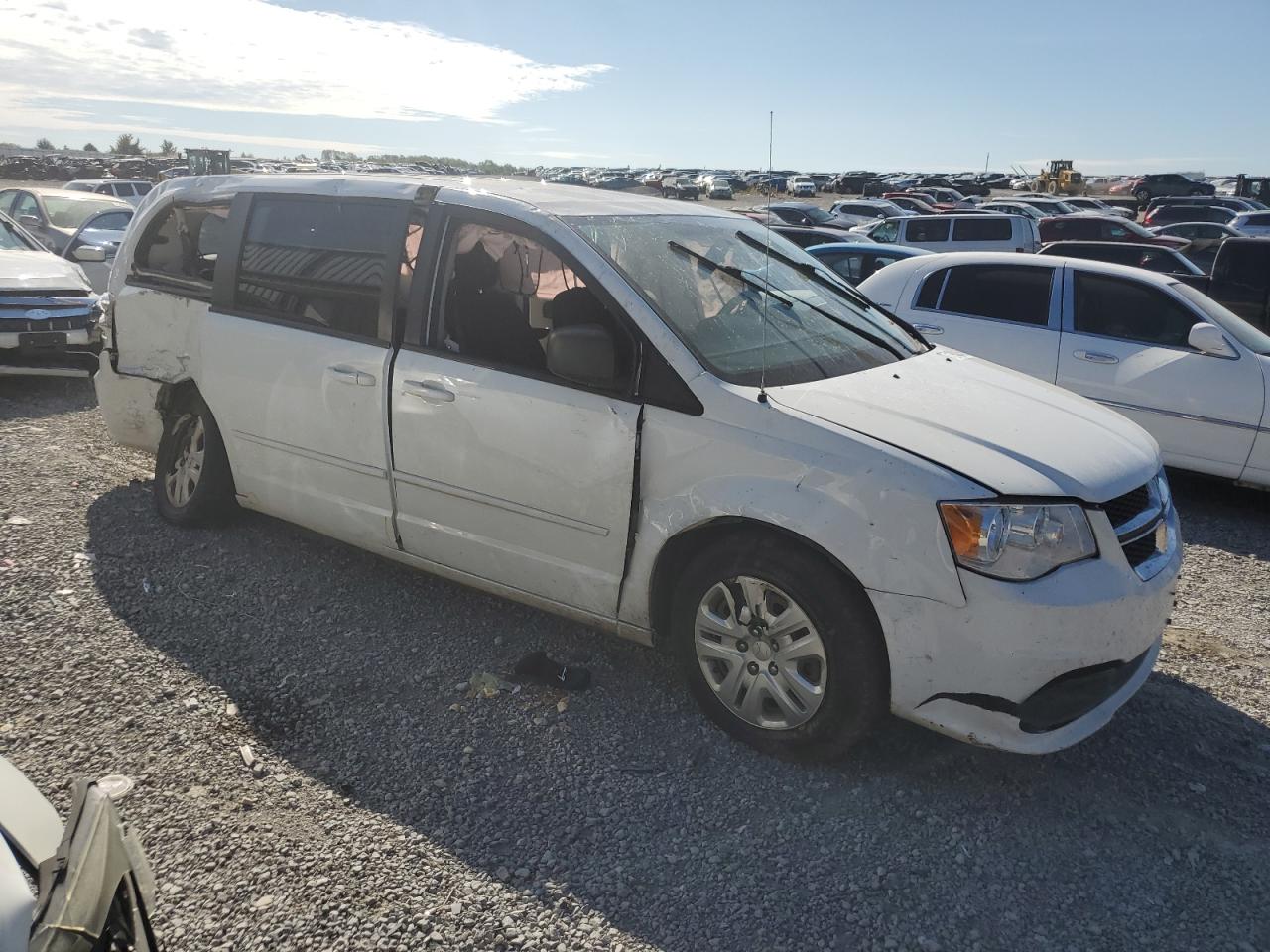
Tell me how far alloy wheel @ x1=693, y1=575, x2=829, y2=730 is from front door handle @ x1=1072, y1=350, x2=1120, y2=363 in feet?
14.6

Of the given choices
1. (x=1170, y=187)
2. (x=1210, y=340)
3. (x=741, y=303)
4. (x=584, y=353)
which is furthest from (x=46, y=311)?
(x=1170, y=187)

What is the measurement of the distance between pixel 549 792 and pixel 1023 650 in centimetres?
153

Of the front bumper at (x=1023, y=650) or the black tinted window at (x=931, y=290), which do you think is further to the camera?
the black tinted window at (x=931, y=290)

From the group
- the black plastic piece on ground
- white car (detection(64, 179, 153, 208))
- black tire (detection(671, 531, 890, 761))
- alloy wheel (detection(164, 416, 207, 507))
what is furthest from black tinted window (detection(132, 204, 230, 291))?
white car (detection(64, 179, 153, 208))

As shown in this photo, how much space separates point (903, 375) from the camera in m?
3.73

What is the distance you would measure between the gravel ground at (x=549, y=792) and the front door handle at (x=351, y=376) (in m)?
1.05

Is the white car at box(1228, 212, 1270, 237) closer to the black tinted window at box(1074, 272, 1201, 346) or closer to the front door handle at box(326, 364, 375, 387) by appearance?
the black tinted window at box(1074, 272, 1201, 346)

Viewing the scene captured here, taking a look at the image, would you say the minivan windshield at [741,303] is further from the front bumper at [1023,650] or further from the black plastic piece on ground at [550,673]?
the black plastic piece on ground at [550,673]

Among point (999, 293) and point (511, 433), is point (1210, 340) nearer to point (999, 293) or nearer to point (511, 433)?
point (999, 293)

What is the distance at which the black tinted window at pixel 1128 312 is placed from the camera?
6.45 meters

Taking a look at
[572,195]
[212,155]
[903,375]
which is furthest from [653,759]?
[212,155]

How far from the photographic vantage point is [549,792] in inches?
124

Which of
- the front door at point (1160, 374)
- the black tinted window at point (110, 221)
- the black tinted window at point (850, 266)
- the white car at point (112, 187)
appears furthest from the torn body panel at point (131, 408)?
the white car at point (112, 187)

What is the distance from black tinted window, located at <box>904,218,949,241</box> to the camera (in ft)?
60.2
